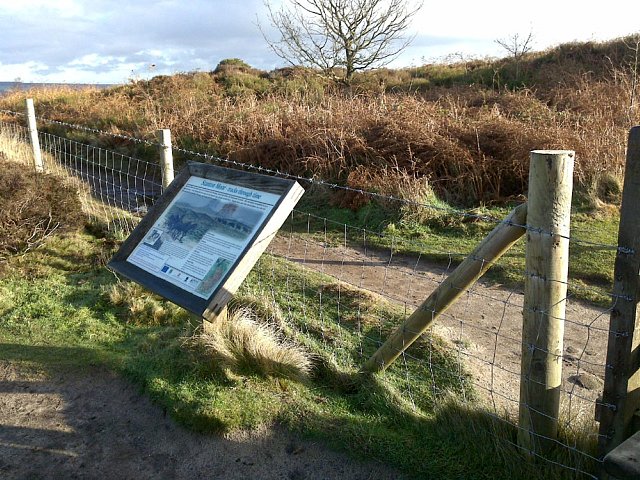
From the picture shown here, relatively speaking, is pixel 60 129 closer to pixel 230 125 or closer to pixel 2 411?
pixel 230 125

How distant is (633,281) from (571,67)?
20477 millimetres

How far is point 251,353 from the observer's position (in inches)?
163

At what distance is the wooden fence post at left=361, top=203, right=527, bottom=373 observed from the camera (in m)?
3.04

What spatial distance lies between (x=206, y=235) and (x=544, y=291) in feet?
7.47

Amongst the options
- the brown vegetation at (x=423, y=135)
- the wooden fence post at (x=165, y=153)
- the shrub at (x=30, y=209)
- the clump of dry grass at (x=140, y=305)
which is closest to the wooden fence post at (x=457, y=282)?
the clump of dry grass at (x=140, y=305)

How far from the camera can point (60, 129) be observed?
63.7ft

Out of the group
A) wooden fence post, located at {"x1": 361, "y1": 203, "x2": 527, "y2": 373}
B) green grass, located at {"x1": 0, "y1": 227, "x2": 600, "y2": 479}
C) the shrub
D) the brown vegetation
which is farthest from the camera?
the brown vegetation

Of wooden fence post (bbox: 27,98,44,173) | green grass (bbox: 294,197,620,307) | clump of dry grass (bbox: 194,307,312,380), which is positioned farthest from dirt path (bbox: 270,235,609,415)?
wooden fence post (bbox: 27,98,44,173)

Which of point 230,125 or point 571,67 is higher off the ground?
point 571,67

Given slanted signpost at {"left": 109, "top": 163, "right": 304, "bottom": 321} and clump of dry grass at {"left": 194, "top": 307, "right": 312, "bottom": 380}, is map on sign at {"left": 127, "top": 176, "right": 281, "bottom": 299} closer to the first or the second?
slanted signpost at {"left": 109, "top": 163, "right": 304, "bottom": 321}

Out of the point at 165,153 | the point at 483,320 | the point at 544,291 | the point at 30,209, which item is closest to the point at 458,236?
the point at 483,320

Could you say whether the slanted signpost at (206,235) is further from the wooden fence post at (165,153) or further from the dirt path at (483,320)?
the dirt path at (483,320)

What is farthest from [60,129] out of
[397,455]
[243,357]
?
[397,455]

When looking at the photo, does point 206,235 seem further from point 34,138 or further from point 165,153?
point 34,138
